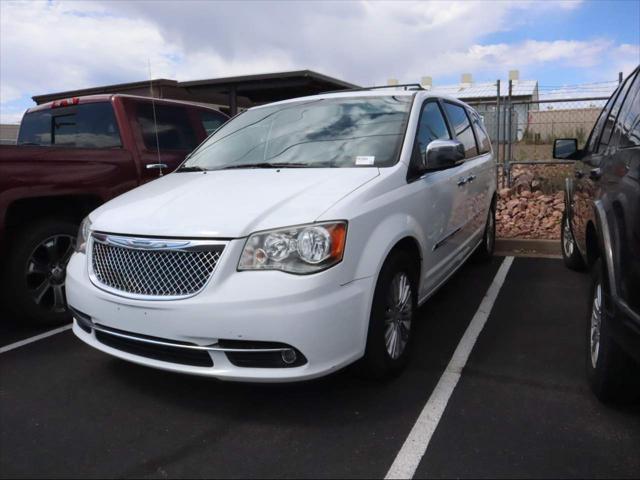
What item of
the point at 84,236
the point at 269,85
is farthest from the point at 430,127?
the point at 269,85

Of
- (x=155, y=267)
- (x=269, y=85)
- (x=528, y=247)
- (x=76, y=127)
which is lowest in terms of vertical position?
(x=528, y=247)

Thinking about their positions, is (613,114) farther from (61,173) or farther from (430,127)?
(61,173)

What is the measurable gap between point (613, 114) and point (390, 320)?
2492 millimetres

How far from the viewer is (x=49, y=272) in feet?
14.0

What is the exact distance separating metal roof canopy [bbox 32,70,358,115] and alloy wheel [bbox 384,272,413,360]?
947cm

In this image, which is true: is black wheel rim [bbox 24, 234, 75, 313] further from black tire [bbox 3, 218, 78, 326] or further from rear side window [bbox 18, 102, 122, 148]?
rear side window [bbox 18, 102, 122, 148]

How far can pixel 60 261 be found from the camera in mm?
4328

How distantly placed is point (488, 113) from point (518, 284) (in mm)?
5284

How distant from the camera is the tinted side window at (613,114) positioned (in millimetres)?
3867

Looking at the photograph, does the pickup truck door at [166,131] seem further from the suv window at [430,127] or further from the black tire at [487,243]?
the black tire at [487,243]

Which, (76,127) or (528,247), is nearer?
(76,127)

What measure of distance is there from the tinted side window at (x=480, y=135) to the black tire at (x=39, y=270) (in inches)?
158

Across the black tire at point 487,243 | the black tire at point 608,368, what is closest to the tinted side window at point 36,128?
the black tire at point 487,243

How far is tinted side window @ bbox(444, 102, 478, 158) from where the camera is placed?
15.6ft
